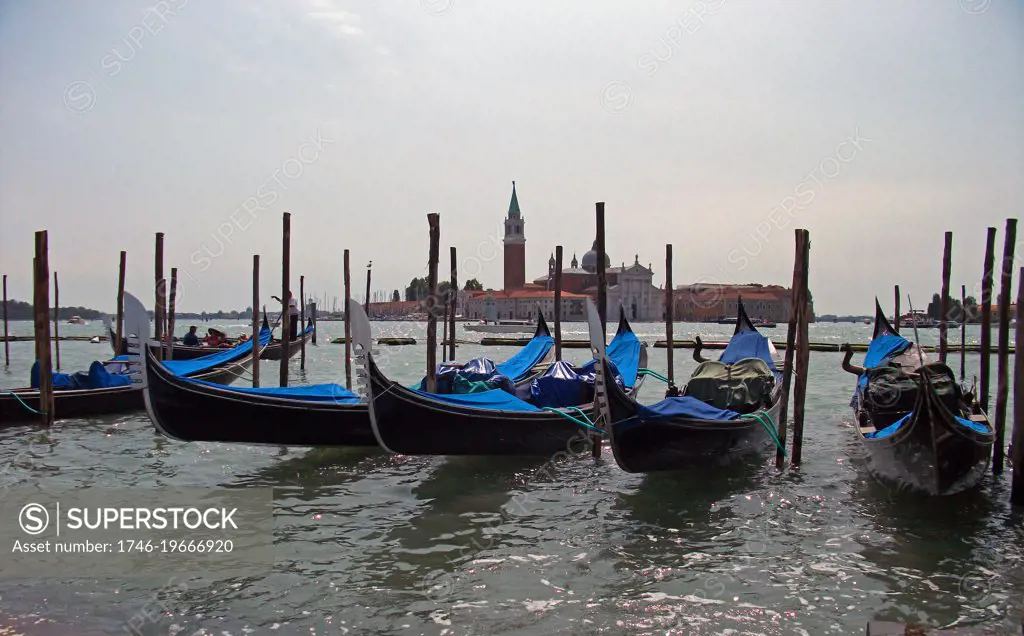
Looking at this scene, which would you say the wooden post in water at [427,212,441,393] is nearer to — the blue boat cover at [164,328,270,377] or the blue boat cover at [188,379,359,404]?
the blue boat cover at [188,379,359,404]

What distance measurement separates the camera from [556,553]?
4059mm

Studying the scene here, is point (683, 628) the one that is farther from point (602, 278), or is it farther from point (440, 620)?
point (602, 278)

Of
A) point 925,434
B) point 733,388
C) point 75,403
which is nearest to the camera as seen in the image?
point 925,434

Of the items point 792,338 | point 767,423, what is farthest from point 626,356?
point 792,338

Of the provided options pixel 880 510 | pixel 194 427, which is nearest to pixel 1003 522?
pixel 880 510

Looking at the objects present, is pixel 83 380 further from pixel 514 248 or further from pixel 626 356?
pixel 514 248

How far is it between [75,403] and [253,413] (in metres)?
3.49

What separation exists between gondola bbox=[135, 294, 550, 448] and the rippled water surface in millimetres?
283

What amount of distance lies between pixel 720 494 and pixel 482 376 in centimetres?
234

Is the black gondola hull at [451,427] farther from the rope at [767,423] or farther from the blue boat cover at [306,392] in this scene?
the rope at [767,423]

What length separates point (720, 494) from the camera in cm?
524

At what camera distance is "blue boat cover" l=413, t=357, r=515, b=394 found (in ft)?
21.9

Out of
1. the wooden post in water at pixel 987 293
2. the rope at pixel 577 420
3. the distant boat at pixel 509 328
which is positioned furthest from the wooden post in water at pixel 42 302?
the distant boat at pixel 509 328

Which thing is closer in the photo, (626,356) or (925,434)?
(925,434)
